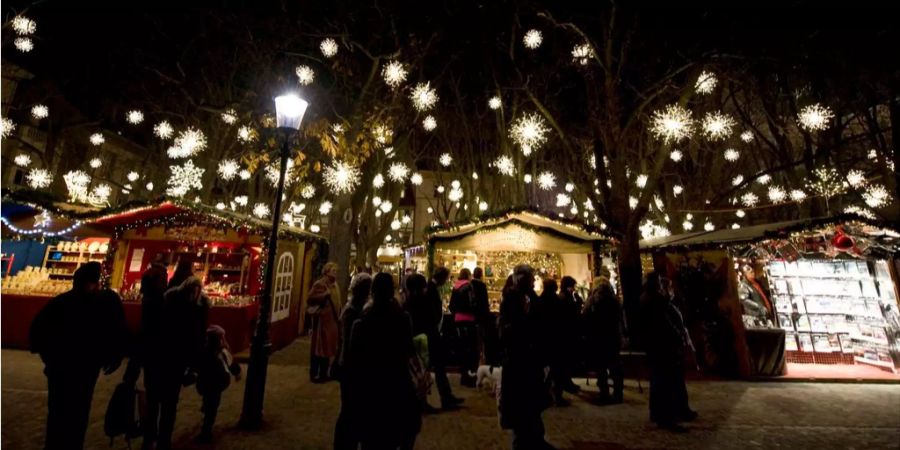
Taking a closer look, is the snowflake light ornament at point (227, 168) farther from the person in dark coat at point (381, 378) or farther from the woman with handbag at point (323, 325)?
the person in dark coat at point (381, 378)

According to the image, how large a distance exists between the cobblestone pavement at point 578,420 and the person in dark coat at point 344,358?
1.05m

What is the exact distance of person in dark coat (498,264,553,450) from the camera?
12.5 feet

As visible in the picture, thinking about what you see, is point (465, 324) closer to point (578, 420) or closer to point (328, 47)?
point (578, 420)

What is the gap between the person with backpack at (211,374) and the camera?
4.01m

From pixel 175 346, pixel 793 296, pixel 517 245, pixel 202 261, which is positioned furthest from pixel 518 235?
pixel 202 261

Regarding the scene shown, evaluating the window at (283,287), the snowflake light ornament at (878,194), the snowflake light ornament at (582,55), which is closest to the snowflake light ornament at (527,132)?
the snowflake light ornament at (582,55)

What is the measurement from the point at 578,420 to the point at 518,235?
5407 millimetres

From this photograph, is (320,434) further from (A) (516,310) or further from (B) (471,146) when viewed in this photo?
(B) (471,146)

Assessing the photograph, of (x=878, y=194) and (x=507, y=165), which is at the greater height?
(x=507, y=165)

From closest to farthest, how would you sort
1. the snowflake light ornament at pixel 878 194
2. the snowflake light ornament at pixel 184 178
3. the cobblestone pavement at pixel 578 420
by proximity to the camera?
the cobblestone pavement at pixel 578 420
the snowflake light ornament at pixel 878 194
the snowflake light ornament at pixel 184 178

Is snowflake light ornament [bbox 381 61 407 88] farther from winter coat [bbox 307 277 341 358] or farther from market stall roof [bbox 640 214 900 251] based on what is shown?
market stall roof [bbox 640 214 900 251]

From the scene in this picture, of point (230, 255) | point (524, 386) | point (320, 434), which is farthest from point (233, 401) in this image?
point (230, 255)

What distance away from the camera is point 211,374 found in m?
4.05

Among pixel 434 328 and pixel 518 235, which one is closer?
pixel 434 328
